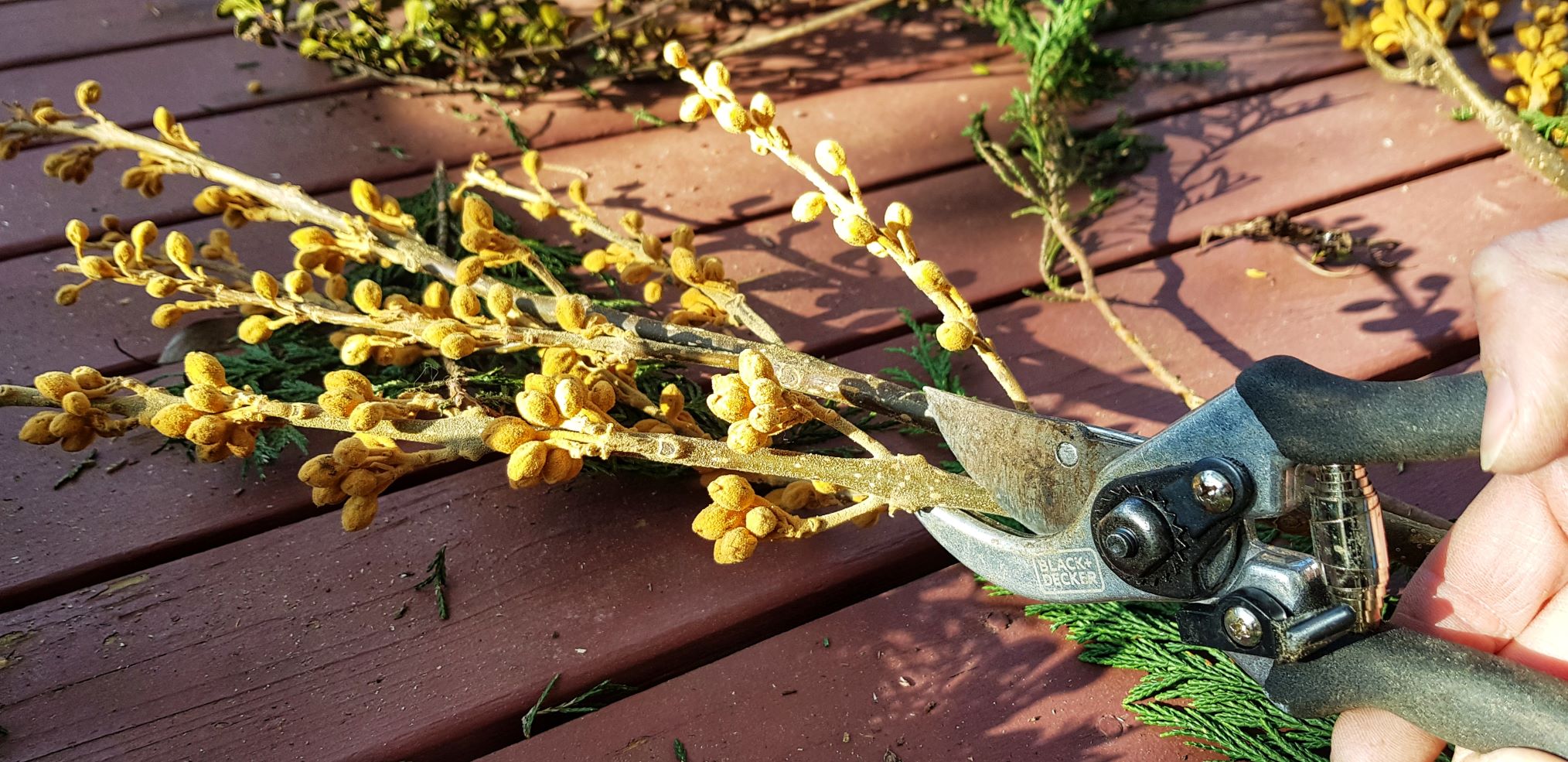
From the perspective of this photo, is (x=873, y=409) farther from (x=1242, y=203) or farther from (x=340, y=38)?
(x=340, y=38)

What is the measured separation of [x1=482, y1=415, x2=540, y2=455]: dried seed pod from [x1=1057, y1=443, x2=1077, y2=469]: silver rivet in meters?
0.35

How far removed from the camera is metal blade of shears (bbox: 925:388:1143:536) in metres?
0.69

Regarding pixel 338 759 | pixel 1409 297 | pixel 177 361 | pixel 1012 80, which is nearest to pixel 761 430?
pixel 338 759

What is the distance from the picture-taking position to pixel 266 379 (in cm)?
95

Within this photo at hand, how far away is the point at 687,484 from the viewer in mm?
893

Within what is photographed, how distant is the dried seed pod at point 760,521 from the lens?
655mm

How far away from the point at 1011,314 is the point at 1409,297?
413mm

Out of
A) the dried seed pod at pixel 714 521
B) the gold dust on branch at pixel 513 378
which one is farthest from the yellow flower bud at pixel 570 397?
the dried seed pod at pixel 714 521

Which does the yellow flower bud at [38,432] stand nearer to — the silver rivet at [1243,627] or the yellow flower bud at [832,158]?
the yellow flower bud at [832,158]

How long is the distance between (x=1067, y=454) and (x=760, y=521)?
0.21 m

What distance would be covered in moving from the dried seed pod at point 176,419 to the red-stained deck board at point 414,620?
0.66 feet

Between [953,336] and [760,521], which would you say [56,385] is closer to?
[760,521]

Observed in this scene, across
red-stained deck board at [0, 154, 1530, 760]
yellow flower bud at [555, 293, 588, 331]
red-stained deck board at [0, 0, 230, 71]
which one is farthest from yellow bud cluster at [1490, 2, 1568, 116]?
red-stained deck board at [0, 0, 230, 71]

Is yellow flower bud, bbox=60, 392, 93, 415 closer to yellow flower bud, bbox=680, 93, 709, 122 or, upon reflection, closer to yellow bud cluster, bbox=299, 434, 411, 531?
yellow bud cluster, bbox=299, 434, 411, 531
